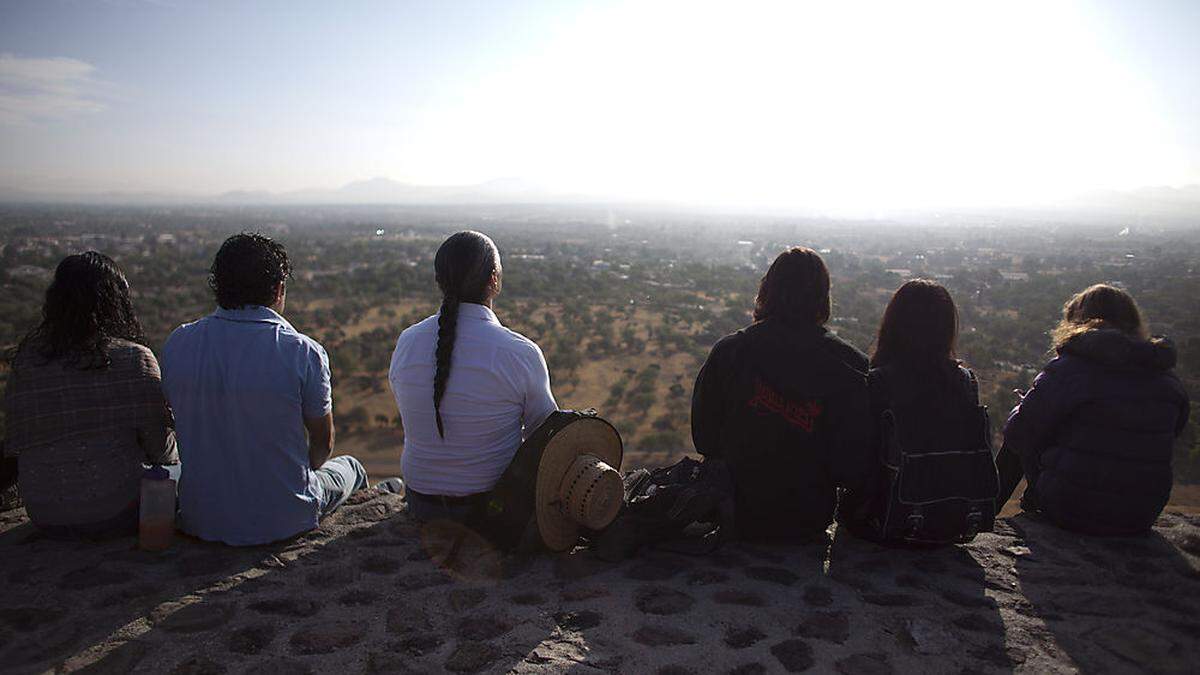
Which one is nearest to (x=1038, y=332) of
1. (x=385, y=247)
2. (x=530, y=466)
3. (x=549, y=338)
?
(x=549, y=338)

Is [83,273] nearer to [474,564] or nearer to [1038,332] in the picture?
[474,564]

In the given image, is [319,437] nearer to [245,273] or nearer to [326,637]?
[245,273]

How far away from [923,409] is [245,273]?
10.8 feet

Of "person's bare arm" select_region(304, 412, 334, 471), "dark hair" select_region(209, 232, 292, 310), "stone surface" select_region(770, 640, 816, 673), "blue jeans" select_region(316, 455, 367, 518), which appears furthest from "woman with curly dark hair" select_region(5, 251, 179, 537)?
"stone surface" select_region(770, 640, 816, 673)

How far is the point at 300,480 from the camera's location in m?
3.44

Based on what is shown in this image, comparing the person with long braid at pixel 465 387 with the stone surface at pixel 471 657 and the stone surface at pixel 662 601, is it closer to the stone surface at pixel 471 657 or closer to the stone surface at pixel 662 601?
the stone surface at pixel 471 657

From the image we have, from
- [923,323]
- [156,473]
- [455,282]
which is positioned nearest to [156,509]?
[156,473]

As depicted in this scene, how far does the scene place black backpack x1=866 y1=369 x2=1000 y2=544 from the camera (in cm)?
327

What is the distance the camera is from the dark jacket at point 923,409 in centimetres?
331

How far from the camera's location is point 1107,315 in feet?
12.1

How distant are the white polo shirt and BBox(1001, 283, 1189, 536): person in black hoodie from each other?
105 inches

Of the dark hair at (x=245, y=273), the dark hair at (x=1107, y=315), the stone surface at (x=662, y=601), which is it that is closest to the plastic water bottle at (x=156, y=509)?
the dark hair at (x=245, y=273)

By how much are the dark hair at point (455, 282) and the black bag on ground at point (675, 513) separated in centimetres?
102

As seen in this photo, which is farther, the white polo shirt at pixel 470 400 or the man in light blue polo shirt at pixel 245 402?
the white polo shirt at pixel 470 400
